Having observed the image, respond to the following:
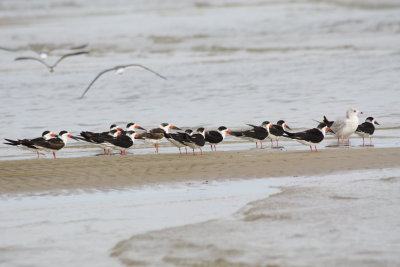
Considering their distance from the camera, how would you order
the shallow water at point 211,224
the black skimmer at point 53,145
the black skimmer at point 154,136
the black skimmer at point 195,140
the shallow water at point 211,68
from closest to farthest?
1. the shallow water at point 211,224
2. the black skimmer at point 195,140
3. the black skimmer at point 53,145
4. the black skimmer at point 154,136
5. the shallow water at point 211,68

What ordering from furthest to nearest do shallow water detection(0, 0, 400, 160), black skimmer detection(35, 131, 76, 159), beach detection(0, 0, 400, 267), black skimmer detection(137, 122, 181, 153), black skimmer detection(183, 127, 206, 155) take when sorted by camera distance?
shallow water detection(0, 0, 400, 160)
black skimmer detection(137, 122, 181, 153)
black skimmer detection(35, 131, 76, 159)
black skimmer detection(183, 127, 206, 155)
beach detection(0, 0, 400, 267)

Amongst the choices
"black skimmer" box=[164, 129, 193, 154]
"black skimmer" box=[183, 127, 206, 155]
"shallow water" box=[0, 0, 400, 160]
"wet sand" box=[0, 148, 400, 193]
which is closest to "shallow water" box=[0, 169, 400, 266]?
"wet sand" box=[0, 148, 400, 193]

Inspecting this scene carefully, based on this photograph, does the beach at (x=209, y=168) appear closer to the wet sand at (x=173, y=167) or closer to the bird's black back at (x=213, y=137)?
the wet sand at (x=173, y=167)

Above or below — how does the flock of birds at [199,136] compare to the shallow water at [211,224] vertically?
above

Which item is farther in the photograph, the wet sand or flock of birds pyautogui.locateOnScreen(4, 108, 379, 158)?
flock of birds pyautogui.locateOnScreen(4, 108, 379, 158)

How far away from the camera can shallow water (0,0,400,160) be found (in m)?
20.8

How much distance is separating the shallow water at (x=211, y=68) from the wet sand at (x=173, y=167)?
419 cm

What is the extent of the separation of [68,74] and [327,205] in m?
26.4

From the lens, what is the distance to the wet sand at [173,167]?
12.4 meters

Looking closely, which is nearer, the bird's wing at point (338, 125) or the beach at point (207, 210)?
the beach at point (207, 210)

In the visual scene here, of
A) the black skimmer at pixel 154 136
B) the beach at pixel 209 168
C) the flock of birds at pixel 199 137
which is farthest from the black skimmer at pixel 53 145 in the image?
the black skimmer at pixel 154 136

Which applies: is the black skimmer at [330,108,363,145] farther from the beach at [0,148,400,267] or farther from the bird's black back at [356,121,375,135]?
the beach at [0,148,400,267]

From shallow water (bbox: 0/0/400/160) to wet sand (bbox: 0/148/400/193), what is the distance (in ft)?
13.8

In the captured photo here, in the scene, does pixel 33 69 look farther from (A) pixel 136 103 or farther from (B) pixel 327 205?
(B) pixel 327 205
